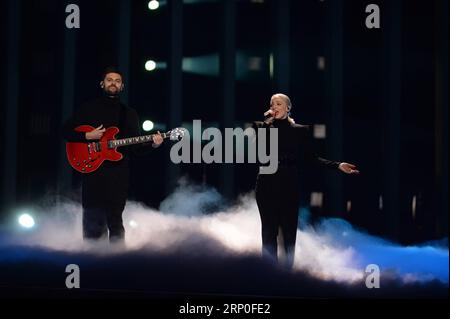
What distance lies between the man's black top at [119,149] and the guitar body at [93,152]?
3 centimetres

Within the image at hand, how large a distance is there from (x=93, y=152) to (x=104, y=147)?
10cm

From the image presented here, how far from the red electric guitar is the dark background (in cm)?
53

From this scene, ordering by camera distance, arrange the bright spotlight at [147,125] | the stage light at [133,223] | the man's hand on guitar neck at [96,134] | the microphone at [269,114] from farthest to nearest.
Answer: the bright spotlight at [147,125] → the stage light at [133,223] → the man's hand on guitar neck at [96,134] → the microphone at [269,114]

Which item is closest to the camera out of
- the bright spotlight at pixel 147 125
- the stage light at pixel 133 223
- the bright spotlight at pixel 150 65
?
the stage light at pixel 133 223

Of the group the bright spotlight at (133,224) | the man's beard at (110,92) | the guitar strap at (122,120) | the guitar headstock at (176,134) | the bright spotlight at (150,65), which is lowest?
the bright spotlight at (133,224)

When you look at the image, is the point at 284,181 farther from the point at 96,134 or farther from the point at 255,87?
the point at 96,134

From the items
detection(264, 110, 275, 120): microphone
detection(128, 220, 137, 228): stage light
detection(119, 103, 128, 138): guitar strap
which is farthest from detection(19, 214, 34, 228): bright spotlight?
detection(264, 110, 275, 120): microphone

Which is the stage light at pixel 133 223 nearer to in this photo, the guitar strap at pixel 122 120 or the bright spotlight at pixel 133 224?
the bright spotlight at pixel 133 224

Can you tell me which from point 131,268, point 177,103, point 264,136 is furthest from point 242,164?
point 131,268

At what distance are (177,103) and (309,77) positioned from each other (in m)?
1.25

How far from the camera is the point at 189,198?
533 cm

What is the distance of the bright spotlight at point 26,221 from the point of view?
535cm

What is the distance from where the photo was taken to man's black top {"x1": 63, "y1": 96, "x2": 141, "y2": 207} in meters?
4.84

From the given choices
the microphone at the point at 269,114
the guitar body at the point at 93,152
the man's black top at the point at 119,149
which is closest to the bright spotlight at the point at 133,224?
the man's black top at the point at 119,149
